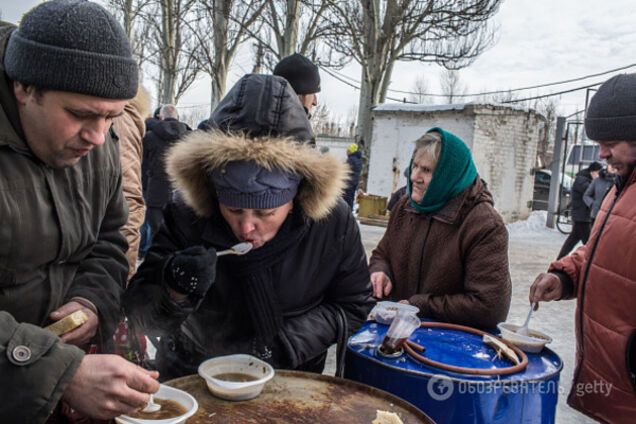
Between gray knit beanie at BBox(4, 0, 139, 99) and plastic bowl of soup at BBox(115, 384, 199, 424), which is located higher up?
gray knit beanie at BBox(4, 0, 139, 99)

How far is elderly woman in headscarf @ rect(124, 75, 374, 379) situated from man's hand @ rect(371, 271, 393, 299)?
A: 2.24 ft

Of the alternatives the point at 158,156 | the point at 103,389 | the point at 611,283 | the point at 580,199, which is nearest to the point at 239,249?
the point at 103,389

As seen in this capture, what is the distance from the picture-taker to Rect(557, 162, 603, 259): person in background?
311 inches

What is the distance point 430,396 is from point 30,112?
1524 mm

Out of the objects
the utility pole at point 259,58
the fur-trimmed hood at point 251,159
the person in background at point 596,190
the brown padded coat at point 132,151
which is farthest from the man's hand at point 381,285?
the utility pole at point 259,58

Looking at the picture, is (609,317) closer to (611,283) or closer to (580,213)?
(611,283)

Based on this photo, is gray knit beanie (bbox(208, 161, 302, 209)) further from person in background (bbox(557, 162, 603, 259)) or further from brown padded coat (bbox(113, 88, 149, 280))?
person in background (bbox(557, 162, 603, 259))

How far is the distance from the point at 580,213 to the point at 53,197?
809 cm

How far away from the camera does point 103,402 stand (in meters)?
1.12

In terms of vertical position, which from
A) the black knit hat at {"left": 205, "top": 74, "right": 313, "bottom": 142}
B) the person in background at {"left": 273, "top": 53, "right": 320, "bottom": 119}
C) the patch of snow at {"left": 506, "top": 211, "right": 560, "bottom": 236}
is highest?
the person in background at {"left": 273, "top": 53, "right": 320, "bottom": 119}

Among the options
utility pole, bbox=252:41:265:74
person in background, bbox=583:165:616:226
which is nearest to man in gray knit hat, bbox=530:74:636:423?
person in background, bbox=583:165:616:226

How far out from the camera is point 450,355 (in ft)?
6.56

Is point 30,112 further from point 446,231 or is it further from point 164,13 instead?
point 164,13

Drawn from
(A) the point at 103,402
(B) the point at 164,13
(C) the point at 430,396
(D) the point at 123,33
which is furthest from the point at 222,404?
(B) the point at 164,13
